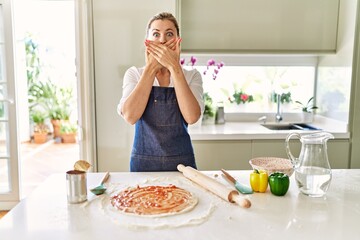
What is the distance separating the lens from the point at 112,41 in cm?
263

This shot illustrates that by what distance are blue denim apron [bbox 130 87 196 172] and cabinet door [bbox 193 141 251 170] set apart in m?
0.82

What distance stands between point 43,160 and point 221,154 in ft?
10.4

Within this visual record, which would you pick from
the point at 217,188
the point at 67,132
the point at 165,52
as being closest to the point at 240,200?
the point at 217,188

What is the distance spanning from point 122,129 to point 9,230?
1.72 metres

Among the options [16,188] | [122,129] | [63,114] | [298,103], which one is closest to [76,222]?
[122,129]

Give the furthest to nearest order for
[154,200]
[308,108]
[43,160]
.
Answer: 1. [43,160]
2. [308,108]
3. [154,200]

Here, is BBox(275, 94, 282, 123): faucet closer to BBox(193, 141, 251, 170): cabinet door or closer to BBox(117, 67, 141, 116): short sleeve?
BBox(193, 141, 251, 170): cabinet door

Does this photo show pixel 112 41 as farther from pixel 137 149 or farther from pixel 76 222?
pixel 76 222

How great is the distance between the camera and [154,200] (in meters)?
1.19

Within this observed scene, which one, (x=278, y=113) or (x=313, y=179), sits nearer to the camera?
(x=313, y=179)

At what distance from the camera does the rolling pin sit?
1.17 meters

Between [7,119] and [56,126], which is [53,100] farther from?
[7,119]

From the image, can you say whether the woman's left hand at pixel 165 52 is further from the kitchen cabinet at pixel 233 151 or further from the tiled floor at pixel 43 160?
the tiled floor at pixel 43 160

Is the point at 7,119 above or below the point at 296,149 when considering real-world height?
above
